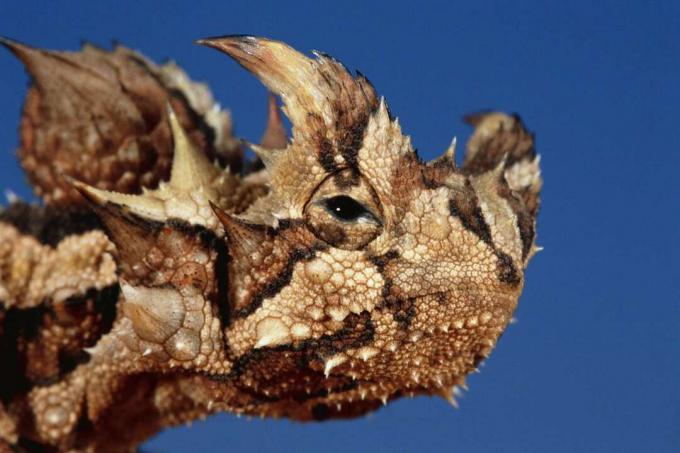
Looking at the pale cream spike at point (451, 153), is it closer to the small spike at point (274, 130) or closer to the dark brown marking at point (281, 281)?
the dark brown marking at point (281, 281)

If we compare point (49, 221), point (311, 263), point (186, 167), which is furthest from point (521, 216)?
point (49, 221)

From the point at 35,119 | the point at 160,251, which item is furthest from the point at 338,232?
the point at 35,119

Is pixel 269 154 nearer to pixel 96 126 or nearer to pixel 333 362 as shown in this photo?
pixel 333 362

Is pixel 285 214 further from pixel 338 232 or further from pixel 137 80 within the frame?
pixel 137 80

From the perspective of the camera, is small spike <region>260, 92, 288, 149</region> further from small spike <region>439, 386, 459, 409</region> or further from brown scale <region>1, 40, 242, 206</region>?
small spike <region>439, 386, 459, 409</region>

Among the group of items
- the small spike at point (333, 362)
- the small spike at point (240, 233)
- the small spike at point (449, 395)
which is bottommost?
the small spike at point (333, 362)

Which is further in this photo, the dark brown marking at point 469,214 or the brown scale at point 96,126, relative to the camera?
the brown scale at point 96,126

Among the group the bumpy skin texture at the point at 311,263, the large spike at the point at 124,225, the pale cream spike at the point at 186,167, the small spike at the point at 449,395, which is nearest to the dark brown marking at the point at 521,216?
the bumpy skin texture at the point at 311,263
